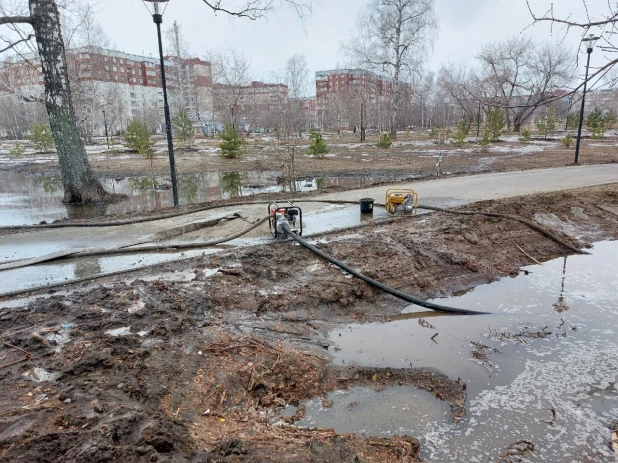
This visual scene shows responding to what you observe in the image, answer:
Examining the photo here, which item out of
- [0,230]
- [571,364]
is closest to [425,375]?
[571,364]

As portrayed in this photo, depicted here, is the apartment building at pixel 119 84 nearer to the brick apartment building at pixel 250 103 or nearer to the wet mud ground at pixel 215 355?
the brick apartment building at pixel 250 103

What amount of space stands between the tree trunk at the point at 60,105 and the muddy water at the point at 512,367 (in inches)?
411

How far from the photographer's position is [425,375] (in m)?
4.03

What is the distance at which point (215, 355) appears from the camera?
13.2 ft

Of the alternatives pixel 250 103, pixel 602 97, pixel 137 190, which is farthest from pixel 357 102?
pixel 602 97

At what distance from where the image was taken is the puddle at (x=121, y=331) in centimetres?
423

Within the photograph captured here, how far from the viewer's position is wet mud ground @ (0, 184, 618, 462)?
2.77 meters

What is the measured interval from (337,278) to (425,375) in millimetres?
2089

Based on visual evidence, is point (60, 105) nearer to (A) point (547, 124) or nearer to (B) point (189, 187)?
(B) point (189, 187)

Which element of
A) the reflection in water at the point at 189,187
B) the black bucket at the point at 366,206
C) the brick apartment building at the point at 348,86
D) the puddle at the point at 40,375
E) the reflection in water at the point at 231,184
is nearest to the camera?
the puddle at the point at 40,375

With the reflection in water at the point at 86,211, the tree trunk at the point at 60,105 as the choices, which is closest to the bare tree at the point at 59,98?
the tree trunk at the point at 60,105

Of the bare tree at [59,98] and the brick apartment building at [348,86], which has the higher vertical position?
the brick apartment building at [348,86]

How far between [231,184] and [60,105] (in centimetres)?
706

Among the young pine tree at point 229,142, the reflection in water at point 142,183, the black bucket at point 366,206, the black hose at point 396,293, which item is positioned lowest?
the black hose at point 396,293
